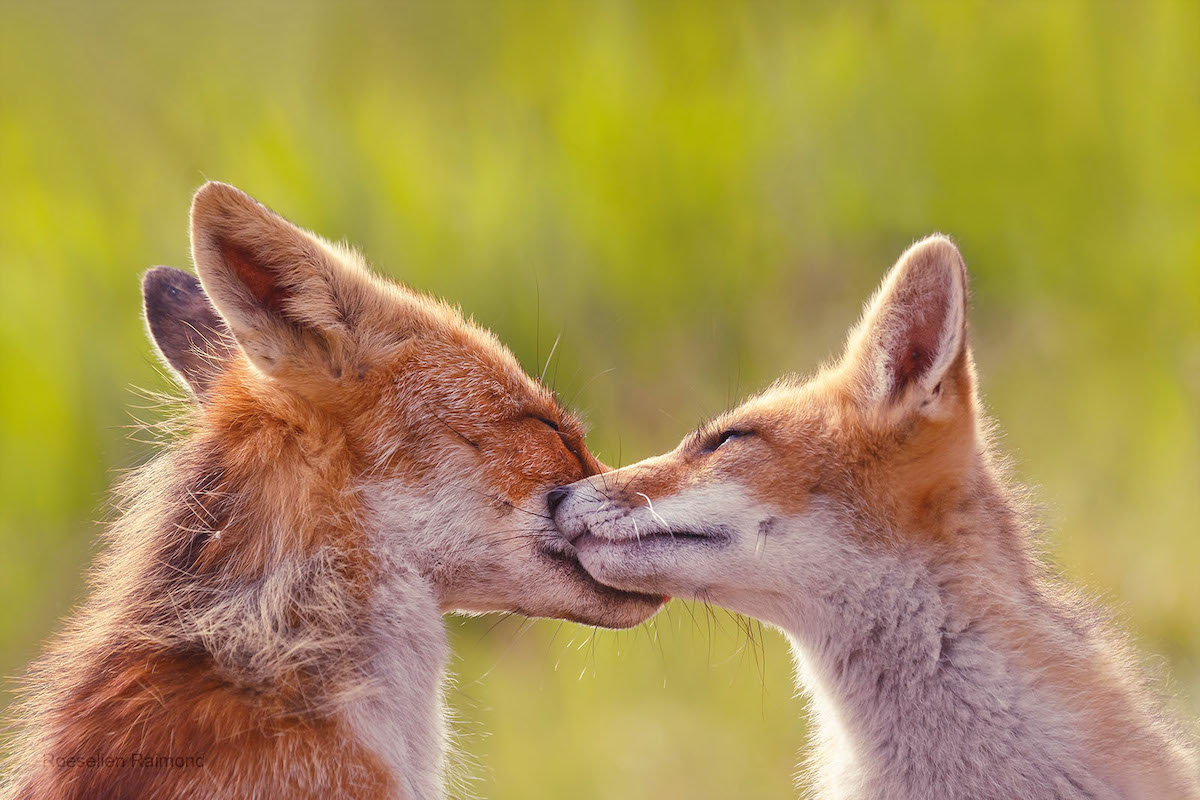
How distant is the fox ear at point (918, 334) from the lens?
324 cm

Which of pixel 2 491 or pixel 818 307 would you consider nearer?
pixel 2 491

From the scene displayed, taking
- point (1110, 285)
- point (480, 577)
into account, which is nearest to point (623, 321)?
point (1110, 285)

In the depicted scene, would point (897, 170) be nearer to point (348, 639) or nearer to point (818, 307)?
point (818, 307)

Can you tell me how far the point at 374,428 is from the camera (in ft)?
10.7

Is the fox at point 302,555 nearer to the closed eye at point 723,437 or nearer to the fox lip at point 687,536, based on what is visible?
the fox lip at point 687,536

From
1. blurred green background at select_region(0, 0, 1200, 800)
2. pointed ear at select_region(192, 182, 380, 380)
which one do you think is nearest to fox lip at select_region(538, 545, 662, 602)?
pointed ear at select_region(192, 182, 380, 380)

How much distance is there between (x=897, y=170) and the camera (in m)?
9.76

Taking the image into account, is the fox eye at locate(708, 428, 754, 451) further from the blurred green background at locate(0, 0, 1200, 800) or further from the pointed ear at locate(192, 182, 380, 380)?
the blurred green background at locate(0, 0, 1200, 800)

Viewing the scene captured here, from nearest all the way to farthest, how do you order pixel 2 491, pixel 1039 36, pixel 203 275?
pixel 203 275, pixel 2 491, pixel 1039 36

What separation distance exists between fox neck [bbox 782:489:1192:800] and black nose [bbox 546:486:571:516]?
810 millimetres

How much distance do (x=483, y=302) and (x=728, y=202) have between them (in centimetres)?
244

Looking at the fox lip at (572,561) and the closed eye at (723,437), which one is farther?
the closed eye at (723,437)

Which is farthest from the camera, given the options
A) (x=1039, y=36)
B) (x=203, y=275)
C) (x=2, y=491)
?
(x=1039, y=36)

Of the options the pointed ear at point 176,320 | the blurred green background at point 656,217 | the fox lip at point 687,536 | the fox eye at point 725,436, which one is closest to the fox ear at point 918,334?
the fox eye at point 725,436
